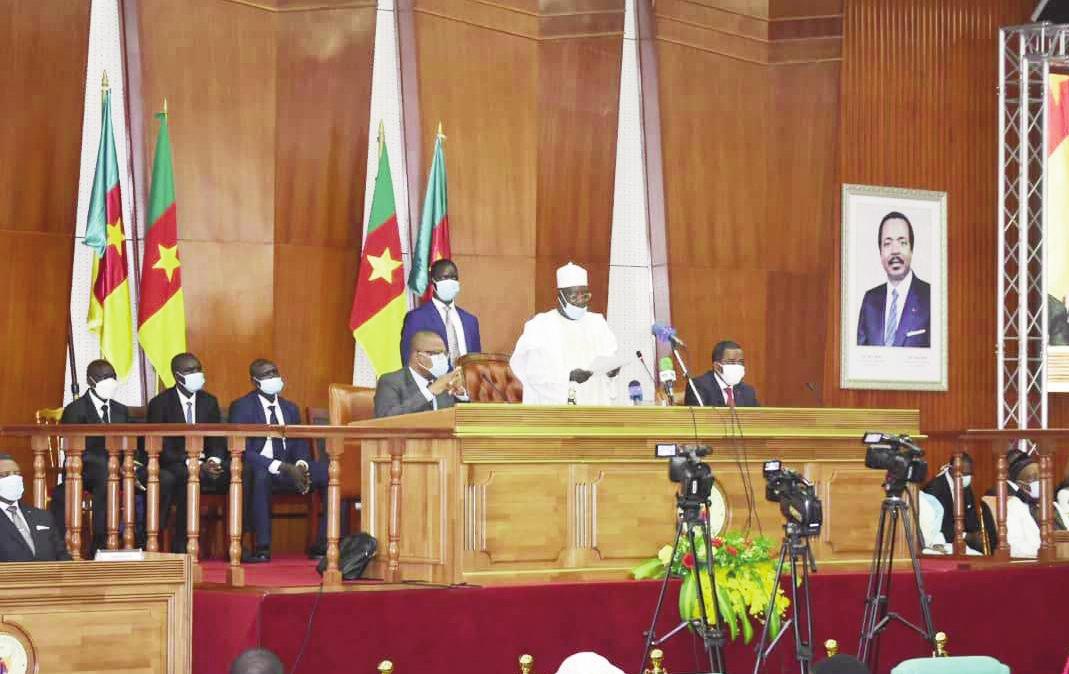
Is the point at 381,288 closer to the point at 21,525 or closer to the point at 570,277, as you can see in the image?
the point at 570,277

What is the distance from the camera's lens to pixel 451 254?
10805mm

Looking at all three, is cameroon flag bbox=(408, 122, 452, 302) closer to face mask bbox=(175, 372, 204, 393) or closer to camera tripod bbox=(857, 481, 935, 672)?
face mask bbox=(175, 372, 204, 393)

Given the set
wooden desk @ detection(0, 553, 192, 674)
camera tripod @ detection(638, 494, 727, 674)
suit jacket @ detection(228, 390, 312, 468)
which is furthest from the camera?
suit jacket @ detection(228, 390, 312, 468)

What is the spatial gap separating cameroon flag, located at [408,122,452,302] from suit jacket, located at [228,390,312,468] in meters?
1.47

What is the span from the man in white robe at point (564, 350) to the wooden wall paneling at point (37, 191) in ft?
9.64

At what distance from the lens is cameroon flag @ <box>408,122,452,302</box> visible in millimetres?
10328

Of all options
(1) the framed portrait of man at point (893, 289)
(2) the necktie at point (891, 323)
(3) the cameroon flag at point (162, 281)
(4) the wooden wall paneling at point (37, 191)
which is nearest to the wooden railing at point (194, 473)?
(3) the cameroon flag at point (162, 281)

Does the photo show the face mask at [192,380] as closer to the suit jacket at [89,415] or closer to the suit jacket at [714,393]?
the suit jacket at [89,415]

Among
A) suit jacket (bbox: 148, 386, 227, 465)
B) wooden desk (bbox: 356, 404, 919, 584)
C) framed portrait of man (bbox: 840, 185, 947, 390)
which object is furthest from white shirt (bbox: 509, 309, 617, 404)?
framed portrait of man (bbox: 840, 185, 947, 390)

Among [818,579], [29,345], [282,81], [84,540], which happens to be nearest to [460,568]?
[818,579]

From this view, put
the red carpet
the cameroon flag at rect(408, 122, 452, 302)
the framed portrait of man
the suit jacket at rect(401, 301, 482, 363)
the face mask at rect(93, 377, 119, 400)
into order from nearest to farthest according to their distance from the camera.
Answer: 1. the red carpet
2. the face mask at rect(93, 377, 119, 400)
3. the suit jacket at rect(401, 301, 482, 363)
4. the cameroon flag at rect(408, 122, 452, 302)
5. the framed portrait of man

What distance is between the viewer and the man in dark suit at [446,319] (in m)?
9.06

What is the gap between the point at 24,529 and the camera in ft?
22.7

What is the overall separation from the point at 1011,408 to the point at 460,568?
6.47 metres
